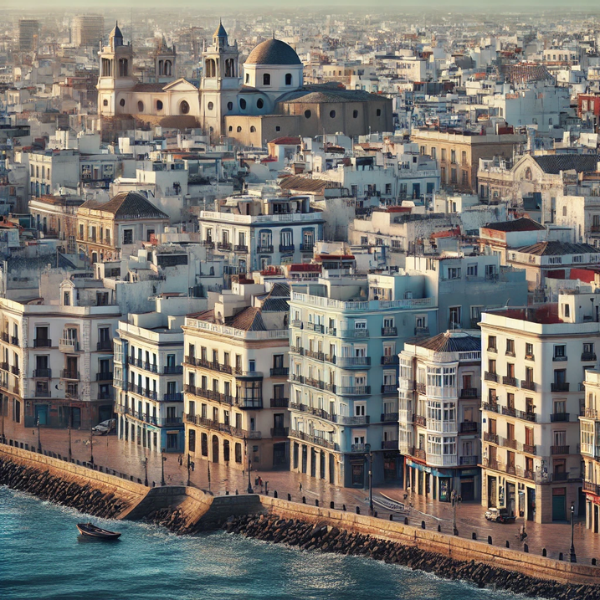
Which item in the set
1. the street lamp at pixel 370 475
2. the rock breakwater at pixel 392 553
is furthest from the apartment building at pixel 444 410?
the rock breakwater at pixel 392 553

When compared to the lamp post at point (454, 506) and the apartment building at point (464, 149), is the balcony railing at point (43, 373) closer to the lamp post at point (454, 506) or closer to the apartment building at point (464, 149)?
the lamp post at point (454, 506)

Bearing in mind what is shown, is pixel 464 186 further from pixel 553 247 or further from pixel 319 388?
pixel 319 388

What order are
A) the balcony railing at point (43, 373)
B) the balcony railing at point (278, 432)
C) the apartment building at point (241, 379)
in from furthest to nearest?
the balcony railing at point (43, 373) → the balcony railing at point (278, 432) → the apartment building at point (241, 379)

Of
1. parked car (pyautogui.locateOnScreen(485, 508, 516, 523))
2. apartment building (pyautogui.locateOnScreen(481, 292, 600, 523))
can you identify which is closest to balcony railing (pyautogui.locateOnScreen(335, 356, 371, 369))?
apartment building (pyautogui.locateOnScreen(481, 292, 600, 523))

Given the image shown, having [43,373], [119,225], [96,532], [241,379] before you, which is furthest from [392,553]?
[119,225]

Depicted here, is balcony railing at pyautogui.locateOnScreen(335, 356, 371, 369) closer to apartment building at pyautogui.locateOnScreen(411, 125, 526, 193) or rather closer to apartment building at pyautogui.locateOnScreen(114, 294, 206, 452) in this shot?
apartment building at pyautogui.locateOnScreen(114, 294, 206, 452)

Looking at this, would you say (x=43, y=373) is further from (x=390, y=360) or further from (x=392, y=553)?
(x=392, y=553)

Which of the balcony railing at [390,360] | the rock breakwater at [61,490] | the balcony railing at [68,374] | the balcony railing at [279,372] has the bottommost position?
the rock breakwater at [61,490]
